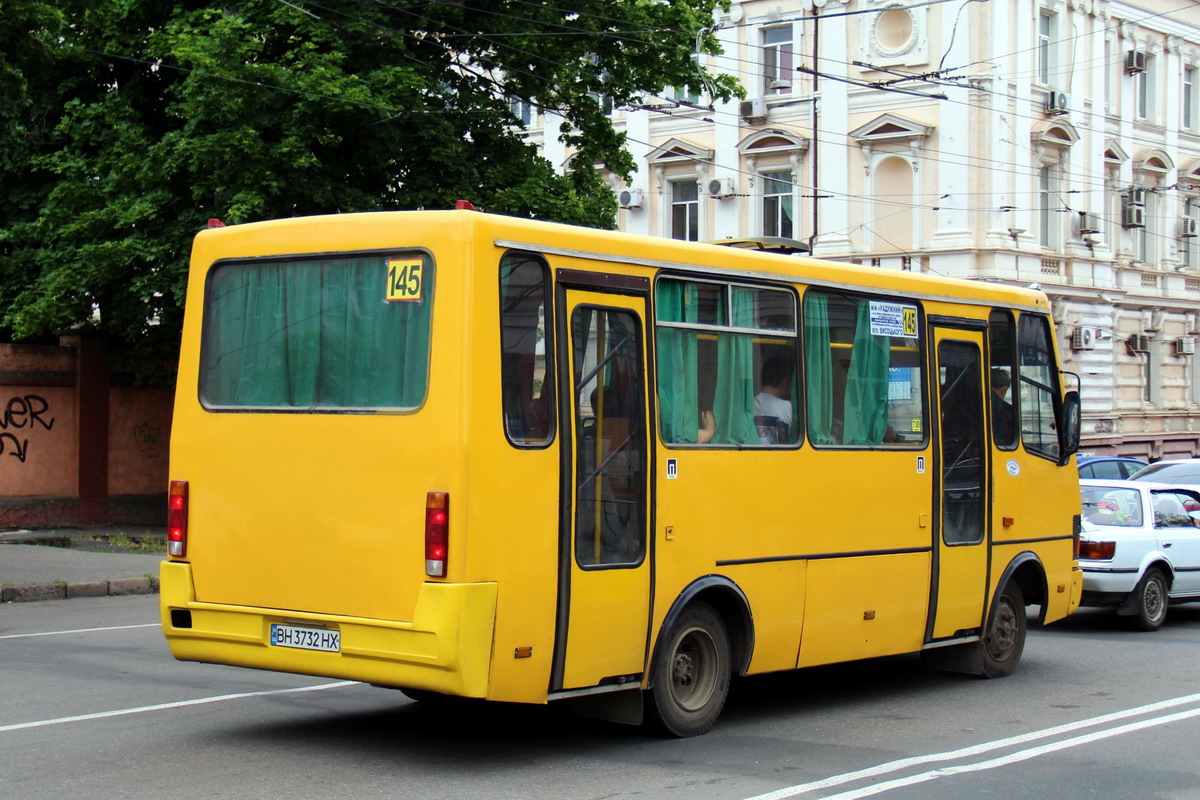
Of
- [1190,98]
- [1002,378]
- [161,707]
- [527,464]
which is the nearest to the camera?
[527,464]

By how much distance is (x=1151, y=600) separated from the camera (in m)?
15.2

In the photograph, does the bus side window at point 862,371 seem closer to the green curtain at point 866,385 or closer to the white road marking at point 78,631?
the green curtain at point 866,385

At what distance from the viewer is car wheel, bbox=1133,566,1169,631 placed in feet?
49.3

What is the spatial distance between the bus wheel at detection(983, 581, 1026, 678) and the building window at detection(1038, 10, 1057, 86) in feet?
103

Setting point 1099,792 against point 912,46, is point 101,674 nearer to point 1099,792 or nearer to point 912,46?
point 1099,792

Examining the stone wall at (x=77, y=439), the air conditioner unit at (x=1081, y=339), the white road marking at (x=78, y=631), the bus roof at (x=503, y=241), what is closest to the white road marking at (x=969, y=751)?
the bus roof at (x=503, y=241)

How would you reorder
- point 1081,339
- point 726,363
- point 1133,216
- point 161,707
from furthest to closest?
point 1133,216, point 1081,339, point 161,707, point 726,363

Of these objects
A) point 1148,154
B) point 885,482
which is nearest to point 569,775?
point 885,482

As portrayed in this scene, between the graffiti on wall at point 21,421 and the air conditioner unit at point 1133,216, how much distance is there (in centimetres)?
3133

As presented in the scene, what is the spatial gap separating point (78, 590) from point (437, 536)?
1082 cm

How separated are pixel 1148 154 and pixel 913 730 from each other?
129 feet

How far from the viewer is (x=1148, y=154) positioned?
45.2m

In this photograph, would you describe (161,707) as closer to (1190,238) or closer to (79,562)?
(79,562)

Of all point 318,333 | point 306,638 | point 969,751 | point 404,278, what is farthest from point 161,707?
point 969,751
